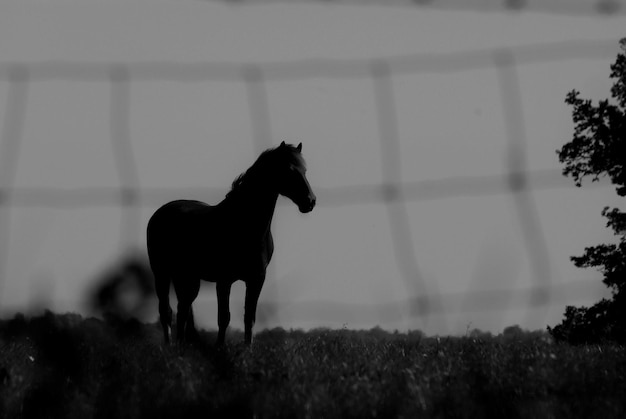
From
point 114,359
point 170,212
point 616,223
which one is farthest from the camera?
point 616,223

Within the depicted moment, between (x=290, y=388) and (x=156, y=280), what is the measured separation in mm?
6690

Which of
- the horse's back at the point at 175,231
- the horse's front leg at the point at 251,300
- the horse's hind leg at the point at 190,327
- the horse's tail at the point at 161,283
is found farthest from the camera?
the horse's tail at the point at 161,283

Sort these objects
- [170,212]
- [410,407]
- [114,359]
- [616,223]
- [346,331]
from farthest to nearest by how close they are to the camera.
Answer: [616,223]
[170,212]
[346,331]
[114,359]
[410,407]

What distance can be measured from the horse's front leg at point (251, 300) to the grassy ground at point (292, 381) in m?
2.16

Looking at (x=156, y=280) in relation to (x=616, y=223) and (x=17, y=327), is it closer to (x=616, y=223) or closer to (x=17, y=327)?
(x=17, y=327)

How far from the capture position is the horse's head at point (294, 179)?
10719 millimetres

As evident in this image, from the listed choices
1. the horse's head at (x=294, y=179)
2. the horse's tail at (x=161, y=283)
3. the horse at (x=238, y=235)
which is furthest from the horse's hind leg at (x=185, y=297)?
the horse's head at (x=294, y=179)

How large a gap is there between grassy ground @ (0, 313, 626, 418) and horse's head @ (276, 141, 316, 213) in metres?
1.87

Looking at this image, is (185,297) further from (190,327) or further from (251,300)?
(251,300)

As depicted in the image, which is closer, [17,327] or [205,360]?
[205,360]

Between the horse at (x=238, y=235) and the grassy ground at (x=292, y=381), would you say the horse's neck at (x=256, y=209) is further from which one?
the grassy ground at (x=292, y=381)

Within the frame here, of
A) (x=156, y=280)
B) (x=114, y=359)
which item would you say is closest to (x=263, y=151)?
(x=156, y=280)

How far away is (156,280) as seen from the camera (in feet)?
44.5

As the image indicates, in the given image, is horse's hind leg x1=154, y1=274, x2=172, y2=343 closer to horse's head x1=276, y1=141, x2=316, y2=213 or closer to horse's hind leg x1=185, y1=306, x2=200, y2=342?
horse's hind leg x1=185, y1=306, x2=200, y2=342
